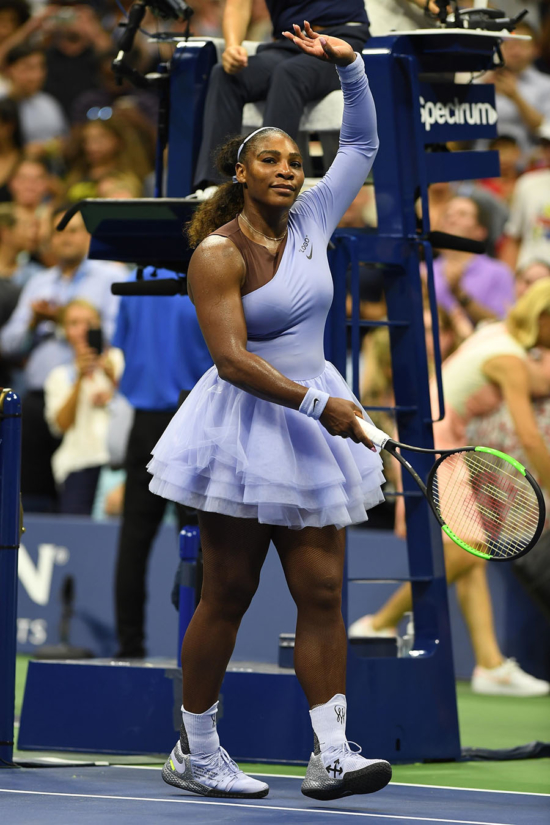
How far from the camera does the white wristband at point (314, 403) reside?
4.15 m

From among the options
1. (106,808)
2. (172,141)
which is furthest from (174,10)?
(106,808)

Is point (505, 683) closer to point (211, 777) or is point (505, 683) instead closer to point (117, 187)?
point (211, 777)

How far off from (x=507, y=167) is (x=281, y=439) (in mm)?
6828

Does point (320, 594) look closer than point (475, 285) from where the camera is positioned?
Yes

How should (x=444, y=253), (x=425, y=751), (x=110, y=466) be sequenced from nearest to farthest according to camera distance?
(x=425, y=751) < (x=110, y=466) < (x=444, y=253)

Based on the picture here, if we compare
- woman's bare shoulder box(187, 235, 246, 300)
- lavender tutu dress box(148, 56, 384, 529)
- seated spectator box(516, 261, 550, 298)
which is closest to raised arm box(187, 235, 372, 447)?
woman's bare shoulder box(187, 235, 246, 300)

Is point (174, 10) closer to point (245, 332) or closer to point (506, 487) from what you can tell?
point (245, 332)

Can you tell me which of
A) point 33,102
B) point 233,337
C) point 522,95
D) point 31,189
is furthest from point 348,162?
point 33,102

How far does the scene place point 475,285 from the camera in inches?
387

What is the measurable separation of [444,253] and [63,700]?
5.41 metres

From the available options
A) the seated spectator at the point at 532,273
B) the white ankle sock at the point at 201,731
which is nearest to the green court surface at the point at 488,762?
the white ankle sock at the point at 201,731

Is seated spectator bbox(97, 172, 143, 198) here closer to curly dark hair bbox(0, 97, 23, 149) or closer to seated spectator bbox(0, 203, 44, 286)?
seated spectator bbox(0, 203, 44, 286)

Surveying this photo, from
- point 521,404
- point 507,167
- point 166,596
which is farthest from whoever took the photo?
point 507,167

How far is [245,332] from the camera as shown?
170 inches
